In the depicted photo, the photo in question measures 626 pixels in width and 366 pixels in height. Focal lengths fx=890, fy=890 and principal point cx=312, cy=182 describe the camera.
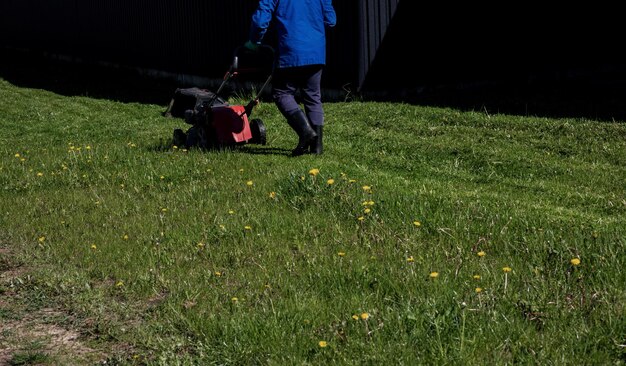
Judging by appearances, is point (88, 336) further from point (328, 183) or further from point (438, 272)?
point (328, 183)

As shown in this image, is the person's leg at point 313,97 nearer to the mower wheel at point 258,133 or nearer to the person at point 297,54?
the person at point 297,54

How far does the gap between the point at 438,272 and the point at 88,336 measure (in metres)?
1.81

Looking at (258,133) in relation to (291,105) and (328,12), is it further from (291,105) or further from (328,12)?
(328,12)

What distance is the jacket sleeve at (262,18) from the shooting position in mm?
8469

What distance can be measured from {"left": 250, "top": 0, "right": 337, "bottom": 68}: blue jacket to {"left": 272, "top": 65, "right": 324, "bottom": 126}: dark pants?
0.12m

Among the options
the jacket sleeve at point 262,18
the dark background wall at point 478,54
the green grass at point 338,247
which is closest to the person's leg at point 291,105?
the green grass at point 338,247

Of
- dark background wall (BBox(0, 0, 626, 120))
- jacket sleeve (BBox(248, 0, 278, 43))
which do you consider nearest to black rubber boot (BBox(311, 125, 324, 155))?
jacket sleeve (BBox(248, 0, 278, 43))

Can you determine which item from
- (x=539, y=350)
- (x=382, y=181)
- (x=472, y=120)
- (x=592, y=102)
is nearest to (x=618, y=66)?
(x=592, y=102)

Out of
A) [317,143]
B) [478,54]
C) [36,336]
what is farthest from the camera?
[478,54]

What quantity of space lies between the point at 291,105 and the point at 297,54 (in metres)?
0.50

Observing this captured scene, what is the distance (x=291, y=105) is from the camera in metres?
8.63

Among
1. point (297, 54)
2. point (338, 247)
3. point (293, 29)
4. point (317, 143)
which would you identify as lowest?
point (317, 143)

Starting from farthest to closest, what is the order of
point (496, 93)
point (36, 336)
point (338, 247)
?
point (496, 93), point (338, 247), point (36, 336)

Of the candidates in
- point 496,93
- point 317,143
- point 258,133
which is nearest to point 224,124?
point 258,133
